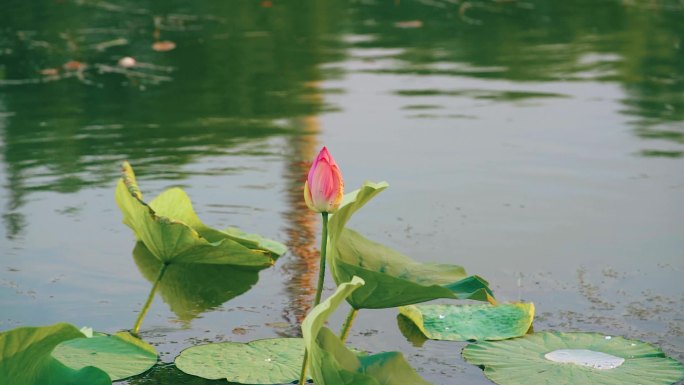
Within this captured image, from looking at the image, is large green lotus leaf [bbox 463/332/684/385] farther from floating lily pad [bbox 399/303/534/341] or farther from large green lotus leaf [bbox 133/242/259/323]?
large green lotus leaf [bbox 133/242/259/323]

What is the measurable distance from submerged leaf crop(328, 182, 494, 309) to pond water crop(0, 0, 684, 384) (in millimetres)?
160

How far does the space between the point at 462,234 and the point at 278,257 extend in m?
0.47

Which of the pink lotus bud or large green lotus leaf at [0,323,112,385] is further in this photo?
the pink lotus bud

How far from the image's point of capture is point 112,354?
2.18m

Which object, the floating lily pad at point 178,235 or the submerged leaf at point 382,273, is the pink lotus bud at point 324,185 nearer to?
the submerged leaf at point 382,273

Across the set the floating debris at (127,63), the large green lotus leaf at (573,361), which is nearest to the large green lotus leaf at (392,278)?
the large green lotus leaf at (573,361)

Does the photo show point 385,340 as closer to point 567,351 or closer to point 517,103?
point 567,351

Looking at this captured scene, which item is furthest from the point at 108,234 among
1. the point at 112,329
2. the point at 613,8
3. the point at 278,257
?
the point at 613,8

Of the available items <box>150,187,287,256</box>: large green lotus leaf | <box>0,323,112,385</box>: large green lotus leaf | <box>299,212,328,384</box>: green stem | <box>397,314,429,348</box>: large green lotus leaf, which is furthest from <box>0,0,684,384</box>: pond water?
<box>0,323,112,385</box>: large green lotus leaf

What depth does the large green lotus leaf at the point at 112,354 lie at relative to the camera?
2139 mm

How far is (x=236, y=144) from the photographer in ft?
13.0

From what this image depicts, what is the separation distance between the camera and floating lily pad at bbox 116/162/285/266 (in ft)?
7.77

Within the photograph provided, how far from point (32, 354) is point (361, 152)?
222 centimetres

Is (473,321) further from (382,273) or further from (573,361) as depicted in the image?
(382,273)
